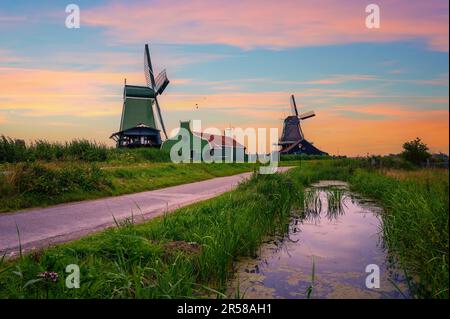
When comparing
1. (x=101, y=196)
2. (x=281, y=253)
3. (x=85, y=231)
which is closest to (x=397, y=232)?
(x=281, y=253)

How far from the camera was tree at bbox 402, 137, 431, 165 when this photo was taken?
39.8 m

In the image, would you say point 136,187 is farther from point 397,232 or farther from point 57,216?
point 397,232

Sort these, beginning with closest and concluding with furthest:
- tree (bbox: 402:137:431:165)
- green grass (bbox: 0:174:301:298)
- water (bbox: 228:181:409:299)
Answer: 1. green grass (bbox: 0:174:301:298)
2. water (bbox: 228:181:409:299)
3. tree (bbox: 402:137:431:165)

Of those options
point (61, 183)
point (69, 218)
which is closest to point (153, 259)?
point (69, 218)

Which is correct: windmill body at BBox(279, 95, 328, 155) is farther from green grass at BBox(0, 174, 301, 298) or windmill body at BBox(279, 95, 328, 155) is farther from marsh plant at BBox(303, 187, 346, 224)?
green grass at BBox(0, 174, 301, 298)

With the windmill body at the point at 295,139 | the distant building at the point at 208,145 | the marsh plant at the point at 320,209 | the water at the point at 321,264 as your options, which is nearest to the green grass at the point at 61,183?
the marsh plant at the point at 320,209

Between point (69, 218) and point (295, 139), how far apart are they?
52.1 meters

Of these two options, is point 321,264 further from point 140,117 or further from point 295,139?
point 295,139

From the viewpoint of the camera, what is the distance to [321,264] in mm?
6648

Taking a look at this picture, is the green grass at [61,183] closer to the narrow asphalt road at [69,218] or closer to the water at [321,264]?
the narrow asphalt road at [69,218]

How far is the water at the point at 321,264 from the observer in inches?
214

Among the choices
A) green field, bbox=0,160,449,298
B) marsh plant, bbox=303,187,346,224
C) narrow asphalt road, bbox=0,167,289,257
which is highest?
green field, bbox=0,160,449,298

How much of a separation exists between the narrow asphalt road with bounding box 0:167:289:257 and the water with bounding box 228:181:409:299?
2.43 m

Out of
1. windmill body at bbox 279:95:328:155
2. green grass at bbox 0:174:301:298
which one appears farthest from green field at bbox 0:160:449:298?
windmill body at bbox 279:95:328:155
